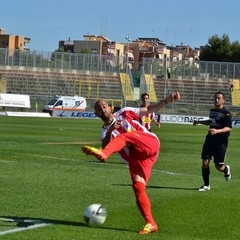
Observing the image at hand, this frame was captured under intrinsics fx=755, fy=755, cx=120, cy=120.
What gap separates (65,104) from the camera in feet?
220

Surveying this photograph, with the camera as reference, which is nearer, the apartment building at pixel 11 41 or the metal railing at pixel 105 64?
the metal railing at pixel 105 64

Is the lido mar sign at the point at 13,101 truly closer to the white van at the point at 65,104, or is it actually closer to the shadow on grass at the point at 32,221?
the white van at the point at 65,104

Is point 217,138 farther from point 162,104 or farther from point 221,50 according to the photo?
point 221,50

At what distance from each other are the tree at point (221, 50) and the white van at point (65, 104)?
49.3 m

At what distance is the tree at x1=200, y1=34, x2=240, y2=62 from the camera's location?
112688 mm

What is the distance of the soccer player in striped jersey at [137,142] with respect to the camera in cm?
993

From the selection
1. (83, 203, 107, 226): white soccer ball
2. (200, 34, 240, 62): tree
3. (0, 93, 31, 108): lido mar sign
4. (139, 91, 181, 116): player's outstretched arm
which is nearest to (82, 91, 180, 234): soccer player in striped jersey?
(139, 91, 181, 116): player's outstretched arm

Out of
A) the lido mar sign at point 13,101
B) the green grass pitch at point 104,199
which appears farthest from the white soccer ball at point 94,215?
the lido mar sign at point 13,101

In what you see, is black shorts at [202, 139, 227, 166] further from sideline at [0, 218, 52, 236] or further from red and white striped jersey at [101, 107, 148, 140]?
sideline at [0, 218, 52, 236]

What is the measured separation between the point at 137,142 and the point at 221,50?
10516cm

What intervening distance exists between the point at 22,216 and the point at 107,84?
64.4 m

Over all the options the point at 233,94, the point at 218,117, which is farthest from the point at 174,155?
the point at 233,94

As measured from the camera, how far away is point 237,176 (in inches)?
Result: 729

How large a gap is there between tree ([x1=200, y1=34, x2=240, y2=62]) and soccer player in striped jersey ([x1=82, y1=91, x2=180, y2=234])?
103821 mm
